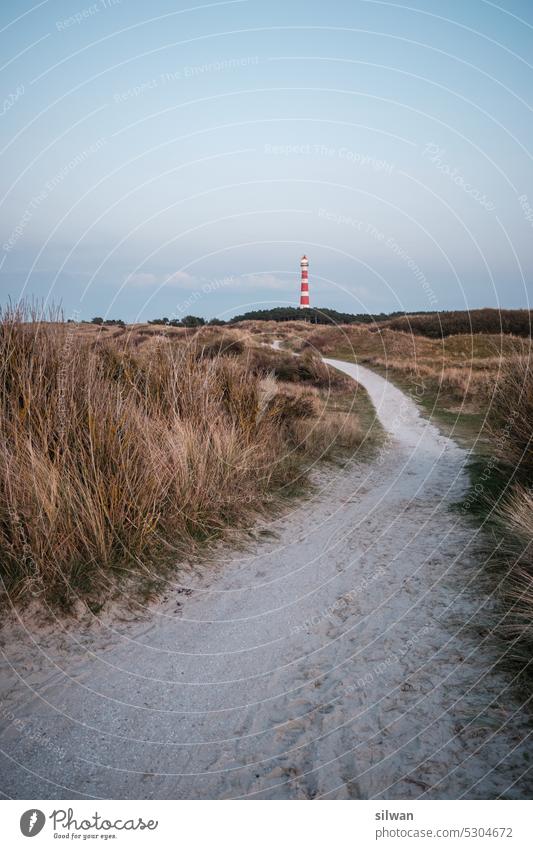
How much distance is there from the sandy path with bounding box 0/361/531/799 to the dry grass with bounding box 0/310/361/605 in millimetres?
466

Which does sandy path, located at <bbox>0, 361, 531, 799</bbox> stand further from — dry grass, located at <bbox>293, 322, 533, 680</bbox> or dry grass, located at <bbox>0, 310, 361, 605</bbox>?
dry grass, located at <bbox>0, 310, 361, 605</bbox>

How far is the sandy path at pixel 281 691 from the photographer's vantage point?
2352 mm

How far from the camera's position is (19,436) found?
13.9 feet

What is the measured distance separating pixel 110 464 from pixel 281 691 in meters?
2.42

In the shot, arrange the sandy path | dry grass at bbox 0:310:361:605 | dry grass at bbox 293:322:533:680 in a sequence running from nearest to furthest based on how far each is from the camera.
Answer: the sandy path < dry grass at bbox 293:322:533:680 < dry grass at bbox 0:310:361:605

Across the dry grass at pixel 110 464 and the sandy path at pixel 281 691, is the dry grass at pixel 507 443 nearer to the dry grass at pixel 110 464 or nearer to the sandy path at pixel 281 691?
the sandy path at pixel 281 691

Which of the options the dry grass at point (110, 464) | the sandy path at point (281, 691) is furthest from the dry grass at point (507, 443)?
the dry grass at point (110, 464)

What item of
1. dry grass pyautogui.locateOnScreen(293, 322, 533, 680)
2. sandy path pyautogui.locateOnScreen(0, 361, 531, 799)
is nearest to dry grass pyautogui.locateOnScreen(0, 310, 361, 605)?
sandy path pyautogui.locateOnScreen(0, 361, 531, 799)

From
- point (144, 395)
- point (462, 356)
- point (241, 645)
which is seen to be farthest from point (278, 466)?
point (462, 356)

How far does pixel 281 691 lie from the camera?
3.01 meters

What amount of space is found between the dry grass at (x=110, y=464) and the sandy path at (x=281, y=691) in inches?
18.3

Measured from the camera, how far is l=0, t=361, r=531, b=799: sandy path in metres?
2.35

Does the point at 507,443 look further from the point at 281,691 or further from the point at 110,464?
the point at 110,464
